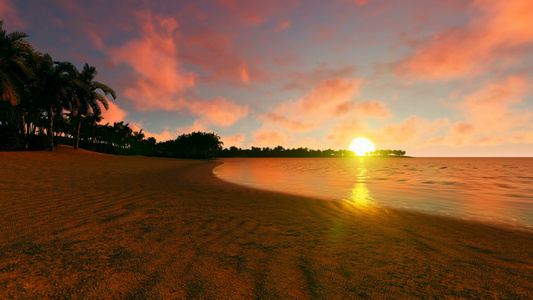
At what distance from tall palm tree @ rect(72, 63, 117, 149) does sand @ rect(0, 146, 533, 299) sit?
106 ft

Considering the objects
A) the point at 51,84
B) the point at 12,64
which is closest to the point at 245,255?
the point at 12,64

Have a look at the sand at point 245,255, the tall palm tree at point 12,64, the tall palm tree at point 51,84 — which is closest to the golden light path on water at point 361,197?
the sand at point 245,255

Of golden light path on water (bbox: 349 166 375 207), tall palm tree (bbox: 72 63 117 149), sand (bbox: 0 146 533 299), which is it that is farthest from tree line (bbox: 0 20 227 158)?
golden light path on water (bbox: 349 166 375 207)

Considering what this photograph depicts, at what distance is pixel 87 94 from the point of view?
108 ft

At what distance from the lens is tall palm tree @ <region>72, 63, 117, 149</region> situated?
32.2 m

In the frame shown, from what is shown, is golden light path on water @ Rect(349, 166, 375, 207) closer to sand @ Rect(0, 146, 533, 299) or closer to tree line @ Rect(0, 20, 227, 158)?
sand @ Rect(0, 146, 533, 299)

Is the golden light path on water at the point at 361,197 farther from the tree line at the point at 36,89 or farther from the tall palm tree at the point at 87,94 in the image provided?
the tall palm tree at the point at 87,94

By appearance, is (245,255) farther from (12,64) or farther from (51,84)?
(51,84)

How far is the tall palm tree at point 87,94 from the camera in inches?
1266

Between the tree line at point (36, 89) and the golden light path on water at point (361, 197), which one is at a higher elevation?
the tree line at point (36, 89)

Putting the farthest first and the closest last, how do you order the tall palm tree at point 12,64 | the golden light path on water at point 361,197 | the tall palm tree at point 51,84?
the tall palm tree at point 51,84 < the tall palm tree at point 12,64 < the golden light path on water at point 361,197

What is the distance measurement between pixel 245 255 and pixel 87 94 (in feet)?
128

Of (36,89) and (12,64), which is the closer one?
(12,64)

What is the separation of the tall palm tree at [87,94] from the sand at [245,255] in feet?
106
